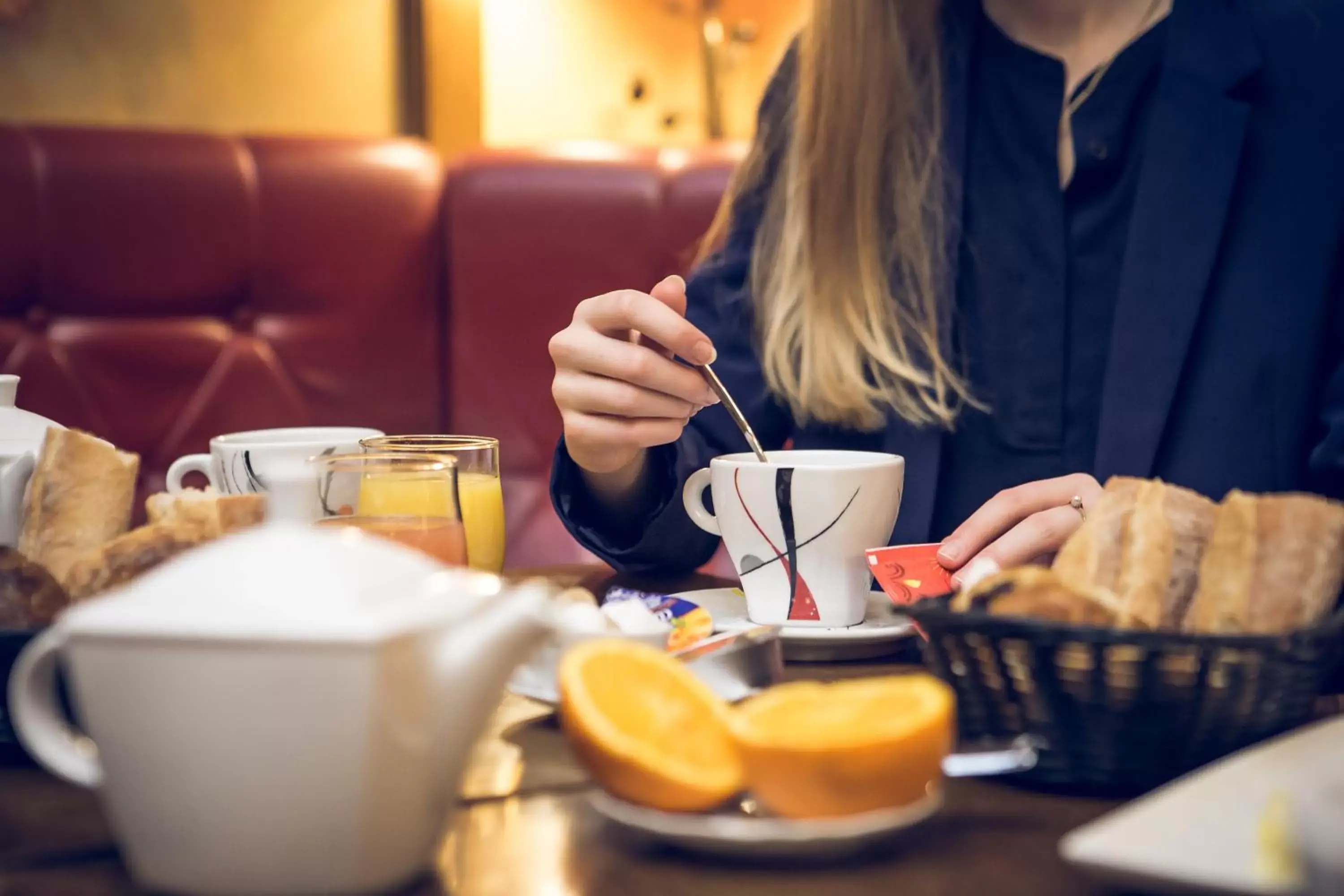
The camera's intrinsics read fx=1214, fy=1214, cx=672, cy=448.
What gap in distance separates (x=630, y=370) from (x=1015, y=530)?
0.30m

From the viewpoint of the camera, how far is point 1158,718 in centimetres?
51

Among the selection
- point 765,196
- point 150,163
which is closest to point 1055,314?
point 765,196

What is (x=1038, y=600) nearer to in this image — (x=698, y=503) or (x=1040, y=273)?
(x=698, y=503)

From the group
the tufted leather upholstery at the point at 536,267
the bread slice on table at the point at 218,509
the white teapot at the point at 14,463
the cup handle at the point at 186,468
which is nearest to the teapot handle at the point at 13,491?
the white teapot at the point at 14,463

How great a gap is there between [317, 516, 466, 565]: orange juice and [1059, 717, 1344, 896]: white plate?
1.37 ft

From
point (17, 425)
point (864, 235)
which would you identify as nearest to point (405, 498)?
point (17, 425)

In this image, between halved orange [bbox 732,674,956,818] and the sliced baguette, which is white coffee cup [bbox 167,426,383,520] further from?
halved orange [bbox 732,674,956,818]

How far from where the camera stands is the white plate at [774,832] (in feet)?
1.41

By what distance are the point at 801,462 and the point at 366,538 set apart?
1.90 ft

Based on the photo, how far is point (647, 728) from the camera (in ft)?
1.61

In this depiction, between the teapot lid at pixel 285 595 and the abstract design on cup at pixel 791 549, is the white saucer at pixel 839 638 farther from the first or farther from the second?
the teapot lid at pixel 285 595

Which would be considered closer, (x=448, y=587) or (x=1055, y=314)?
(x=448, y=587)

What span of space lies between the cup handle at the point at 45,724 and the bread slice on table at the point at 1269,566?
1.57 ft

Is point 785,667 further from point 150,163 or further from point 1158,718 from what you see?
point 150,163
